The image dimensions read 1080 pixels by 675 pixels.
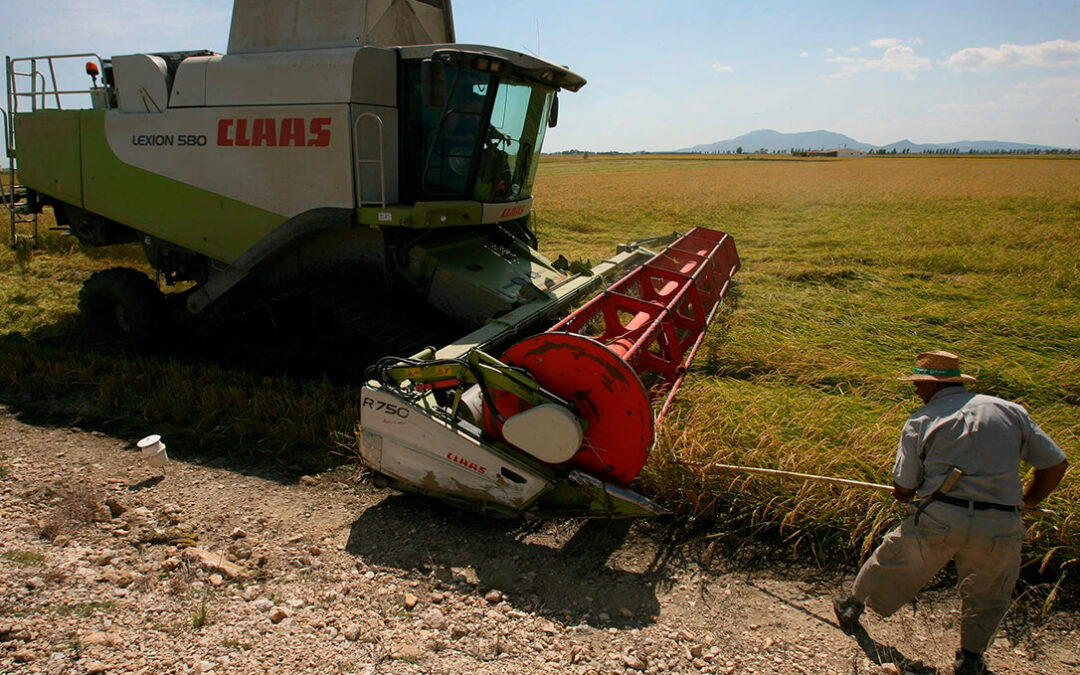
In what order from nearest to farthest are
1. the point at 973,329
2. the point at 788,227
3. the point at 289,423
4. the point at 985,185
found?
the point at 289,423, the point at 973,329, the point at 788,227, the point at 985,185

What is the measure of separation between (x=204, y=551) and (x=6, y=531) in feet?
3.26

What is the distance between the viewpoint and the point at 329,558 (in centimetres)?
306

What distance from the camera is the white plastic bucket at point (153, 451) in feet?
12.3

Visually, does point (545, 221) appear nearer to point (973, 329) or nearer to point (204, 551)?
point (973, 329)

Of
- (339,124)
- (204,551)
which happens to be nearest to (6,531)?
(204,551)

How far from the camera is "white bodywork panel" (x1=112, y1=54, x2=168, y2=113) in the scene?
5.50 meters

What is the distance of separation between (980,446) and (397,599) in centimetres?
226

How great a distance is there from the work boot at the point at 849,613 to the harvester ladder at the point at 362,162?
3715mm

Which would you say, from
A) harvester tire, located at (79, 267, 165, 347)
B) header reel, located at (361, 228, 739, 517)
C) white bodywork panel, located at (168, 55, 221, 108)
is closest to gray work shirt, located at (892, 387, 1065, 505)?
header reel, located at (361, 228, 739, 517)

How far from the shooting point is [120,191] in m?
5.96

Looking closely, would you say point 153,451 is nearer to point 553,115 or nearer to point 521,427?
point 521,427

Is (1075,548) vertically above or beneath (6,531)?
above

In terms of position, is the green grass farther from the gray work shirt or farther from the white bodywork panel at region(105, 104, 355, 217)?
the white bodywork panel at region(105, 104, 355, 217)

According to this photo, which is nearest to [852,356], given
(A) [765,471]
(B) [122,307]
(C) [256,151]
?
(A) [765,471]
